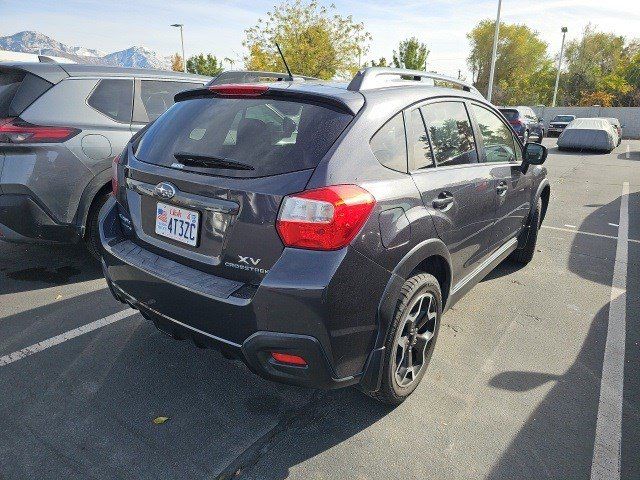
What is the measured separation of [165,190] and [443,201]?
1.49m

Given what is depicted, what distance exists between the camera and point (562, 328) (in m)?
3.47

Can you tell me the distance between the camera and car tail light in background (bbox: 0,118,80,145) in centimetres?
347

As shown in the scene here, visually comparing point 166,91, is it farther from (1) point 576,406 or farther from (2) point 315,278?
(1) point 576,406

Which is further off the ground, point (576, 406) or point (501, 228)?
point (501, 228)

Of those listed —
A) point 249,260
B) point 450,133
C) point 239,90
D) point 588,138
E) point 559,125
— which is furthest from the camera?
point 559,125

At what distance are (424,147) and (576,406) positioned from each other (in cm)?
172

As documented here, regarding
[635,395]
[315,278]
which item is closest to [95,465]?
[315,278]

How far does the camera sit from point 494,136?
3555 mm

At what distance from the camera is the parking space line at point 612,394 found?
2141 millimetres

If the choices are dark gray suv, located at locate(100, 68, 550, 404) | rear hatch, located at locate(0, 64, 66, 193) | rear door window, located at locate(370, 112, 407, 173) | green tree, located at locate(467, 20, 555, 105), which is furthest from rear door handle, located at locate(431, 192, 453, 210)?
green tree, located at locate(467, 20, 555, 105)

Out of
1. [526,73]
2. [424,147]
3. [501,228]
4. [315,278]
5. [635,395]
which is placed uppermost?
[526,73]

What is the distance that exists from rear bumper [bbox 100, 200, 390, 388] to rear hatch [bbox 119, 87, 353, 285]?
9 centimetres

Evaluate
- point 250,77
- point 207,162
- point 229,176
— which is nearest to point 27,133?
point 250,77

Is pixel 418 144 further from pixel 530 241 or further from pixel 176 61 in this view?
pixel 176 61
